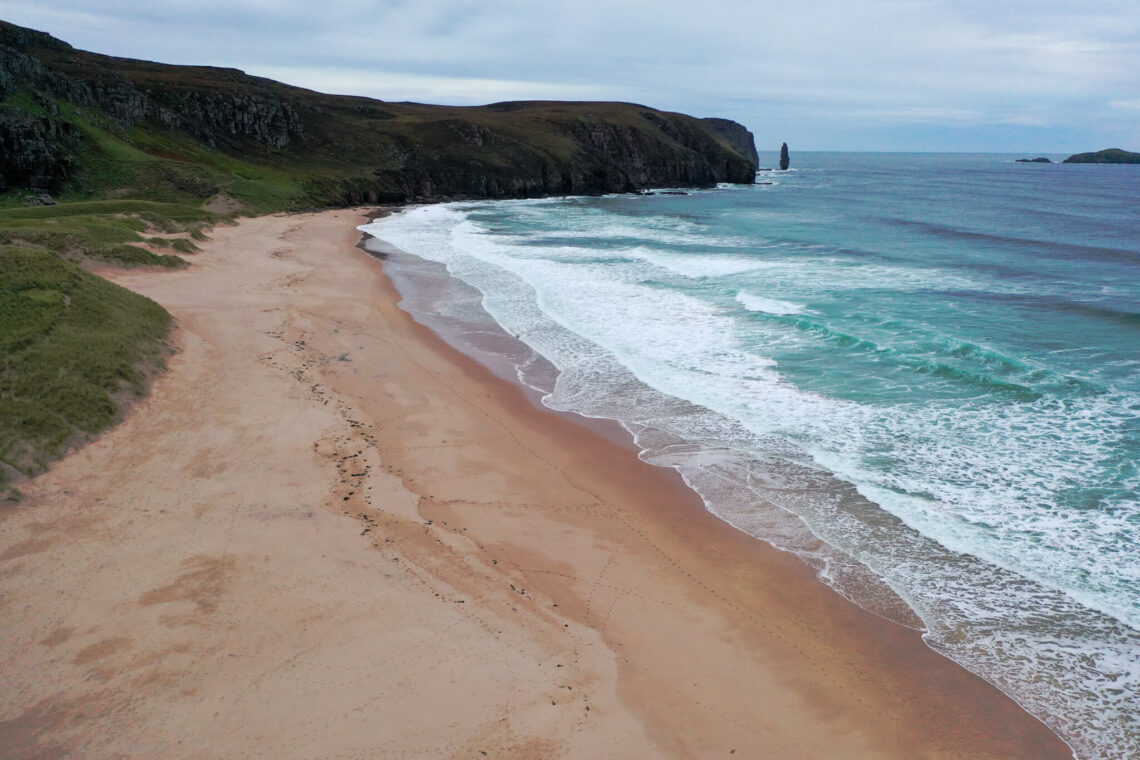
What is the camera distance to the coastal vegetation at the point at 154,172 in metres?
11.9

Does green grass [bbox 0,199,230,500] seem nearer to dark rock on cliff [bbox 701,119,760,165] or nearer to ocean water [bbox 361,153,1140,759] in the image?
ocean water [bbox 361,153,1140,759]

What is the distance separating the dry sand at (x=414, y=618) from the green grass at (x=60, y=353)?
0.48 metres

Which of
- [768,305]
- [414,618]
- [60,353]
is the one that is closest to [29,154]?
[60,353]

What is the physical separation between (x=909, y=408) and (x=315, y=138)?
64.6 m

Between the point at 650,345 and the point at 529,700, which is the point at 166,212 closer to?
the point at 650,345

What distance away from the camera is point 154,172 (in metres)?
42.5

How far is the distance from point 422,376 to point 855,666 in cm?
1135

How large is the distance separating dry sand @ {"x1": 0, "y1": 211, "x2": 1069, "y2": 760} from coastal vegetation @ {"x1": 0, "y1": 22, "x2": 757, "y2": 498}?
4.18 feet

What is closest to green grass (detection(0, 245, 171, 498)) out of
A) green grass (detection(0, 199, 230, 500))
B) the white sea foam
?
green grass (detection(0, 199, 230, 500))

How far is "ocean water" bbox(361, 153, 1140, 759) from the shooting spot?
8.31 m

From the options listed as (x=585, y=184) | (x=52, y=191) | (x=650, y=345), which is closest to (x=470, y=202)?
(x=585, y=184)

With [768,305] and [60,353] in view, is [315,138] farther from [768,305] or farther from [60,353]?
[60,353]

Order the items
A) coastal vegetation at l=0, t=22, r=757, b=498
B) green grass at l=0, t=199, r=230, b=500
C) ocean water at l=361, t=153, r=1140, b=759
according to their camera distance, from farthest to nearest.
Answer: coastal vegetation at l=0, t=22, r=757, b=498 < green grass at l=0, t=199, r=230, b=500 < ocean water at l=361, t=153, r=1140, b=759

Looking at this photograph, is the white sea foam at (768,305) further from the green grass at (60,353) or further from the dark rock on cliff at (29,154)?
the dark rock on cliff at (29,154)
